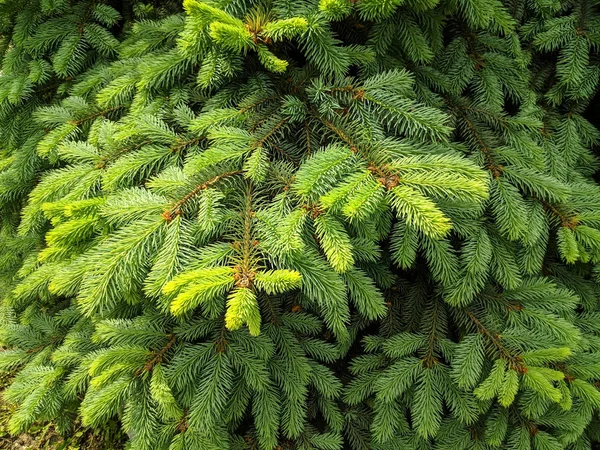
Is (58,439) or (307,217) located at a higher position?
(307,217)

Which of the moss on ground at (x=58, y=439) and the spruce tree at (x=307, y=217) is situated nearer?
the spruce tree at (x=307, y=217)

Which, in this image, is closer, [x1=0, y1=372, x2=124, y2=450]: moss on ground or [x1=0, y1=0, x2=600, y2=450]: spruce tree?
[x1=0, y1=0, x2=600, y2=450]: spruce tree

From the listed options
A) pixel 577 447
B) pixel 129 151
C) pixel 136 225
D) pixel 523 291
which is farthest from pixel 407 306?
pixel 129 151

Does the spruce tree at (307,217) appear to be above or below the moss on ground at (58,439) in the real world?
above

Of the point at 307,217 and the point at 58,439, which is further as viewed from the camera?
the point at 58,439

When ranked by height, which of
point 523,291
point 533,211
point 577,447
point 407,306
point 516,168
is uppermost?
point 516,168

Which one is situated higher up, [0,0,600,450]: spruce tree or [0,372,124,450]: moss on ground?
[0,0,600,450]: spruce tree

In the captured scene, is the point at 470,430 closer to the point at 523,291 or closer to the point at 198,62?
the point at 523,291

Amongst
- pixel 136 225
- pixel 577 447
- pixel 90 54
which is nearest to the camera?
pixel 136 225
